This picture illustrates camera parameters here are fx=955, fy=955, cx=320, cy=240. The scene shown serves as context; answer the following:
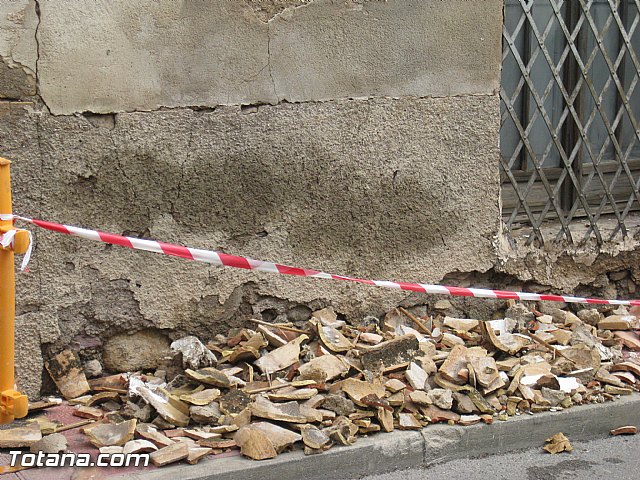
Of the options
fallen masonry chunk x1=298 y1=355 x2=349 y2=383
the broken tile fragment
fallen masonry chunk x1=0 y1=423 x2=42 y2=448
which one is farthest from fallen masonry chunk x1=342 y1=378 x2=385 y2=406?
fallen masonry chunk x1=0 y1=423 x2=42 y2=448

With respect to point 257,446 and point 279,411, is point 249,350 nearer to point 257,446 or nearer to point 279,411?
point 279,411

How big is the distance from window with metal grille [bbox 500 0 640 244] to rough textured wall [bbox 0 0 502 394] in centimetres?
A: 37

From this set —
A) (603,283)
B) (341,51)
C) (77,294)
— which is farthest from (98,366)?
(603,283)

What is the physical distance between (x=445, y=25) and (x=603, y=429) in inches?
92.1

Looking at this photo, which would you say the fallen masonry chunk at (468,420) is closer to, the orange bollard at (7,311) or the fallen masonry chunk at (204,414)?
the fallen masonry chunk at (204,414)

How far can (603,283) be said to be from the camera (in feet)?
19.8

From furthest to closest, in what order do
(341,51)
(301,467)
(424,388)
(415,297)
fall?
1. (415,297)
2. (341,51)
3. (424,388)
4. (301,467)

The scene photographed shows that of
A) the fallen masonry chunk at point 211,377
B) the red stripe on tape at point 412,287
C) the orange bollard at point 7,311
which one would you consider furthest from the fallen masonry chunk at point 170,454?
the red stripe on tape at point 412,287

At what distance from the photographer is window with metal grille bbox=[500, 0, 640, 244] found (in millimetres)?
5738

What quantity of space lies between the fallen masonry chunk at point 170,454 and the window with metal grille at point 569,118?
8.75 feet

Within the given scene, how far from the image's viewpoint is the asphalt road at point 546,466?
4289 millimetres

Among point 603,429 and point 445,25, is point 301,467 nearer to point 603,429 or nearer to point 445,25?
point 603,429

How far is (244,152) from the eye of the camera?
4.96 meters

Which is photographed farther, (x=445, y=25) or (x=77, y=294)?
(x=445, y=25)
